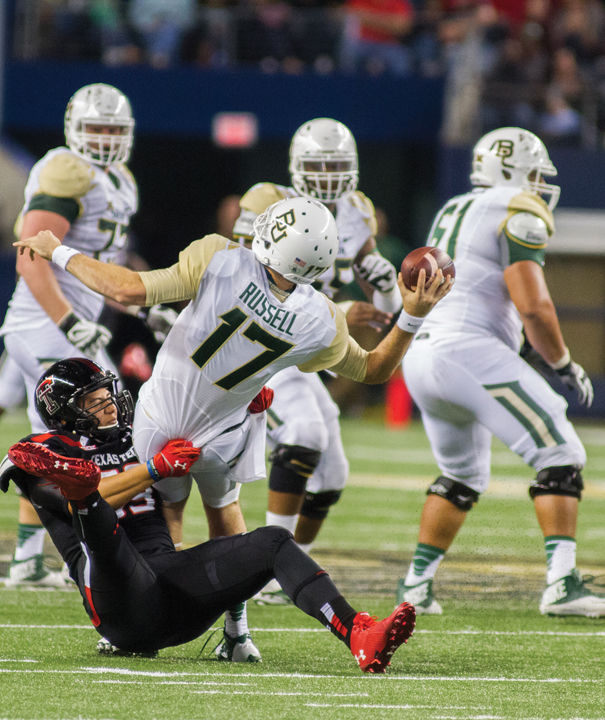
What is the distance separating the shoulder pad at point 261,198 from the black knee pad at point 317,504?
4.31 ft

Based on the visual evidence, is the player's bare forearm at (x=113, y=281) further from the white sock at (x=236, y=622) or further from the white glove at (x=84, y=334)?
the white glove at (x=84, y=334)

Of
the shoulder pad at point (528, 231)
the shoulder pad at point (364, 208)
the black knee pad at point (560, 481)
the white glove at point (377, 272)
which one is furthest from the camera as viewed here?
the shoulder pad at point (364, 208)

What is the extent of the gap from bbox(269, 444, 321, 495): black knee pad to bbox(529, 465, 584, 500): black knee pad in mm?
1025

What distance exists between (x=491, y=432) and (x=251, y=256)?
1.79 m

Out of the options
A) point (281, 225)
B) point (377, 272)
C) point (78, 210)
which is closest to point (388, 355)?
point (281, 225)

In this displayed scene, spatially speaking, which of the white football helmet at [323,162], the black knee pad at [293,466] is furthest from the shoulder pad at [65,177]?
the black knee pad at [293,466]

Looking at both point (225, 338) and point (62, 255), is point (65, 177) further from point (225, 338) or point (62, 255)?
point (225, 338)

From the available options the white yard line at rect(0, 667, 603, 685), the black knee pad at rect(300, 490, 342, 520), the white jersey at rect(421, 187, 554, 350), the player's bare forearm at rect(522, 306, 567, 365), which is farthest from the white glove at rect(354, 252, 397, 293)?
the white yard line at rect(0, 667, 603, 685)

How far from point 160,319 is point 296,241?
140 cm

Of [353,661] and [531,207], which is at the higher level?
[531,207]

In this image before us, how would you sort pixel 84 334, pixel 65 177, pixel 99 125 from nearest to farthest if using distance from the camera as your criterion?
1. pixel 84 334
2. pixel 65 177
3. pixel 99 125

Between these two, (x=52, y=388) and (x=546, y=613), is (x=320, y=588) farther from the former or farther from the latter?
(x=546, y=613)

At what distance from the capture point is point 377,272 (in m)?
6.43

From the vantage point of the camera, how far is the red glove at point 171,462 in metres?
4.32
